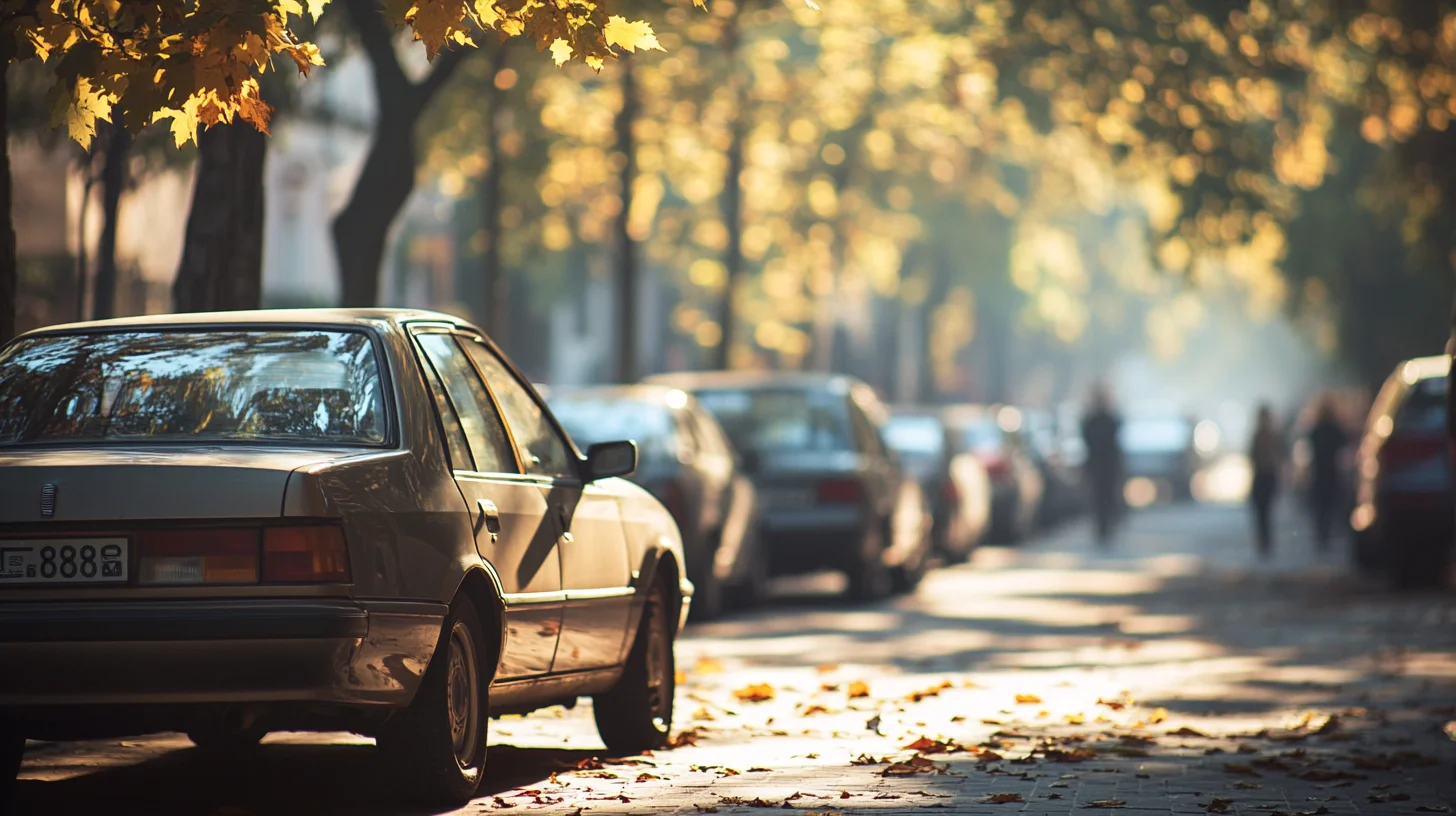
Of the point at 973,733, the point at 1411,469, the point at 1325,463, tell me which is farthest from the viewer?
the point at 1325,463

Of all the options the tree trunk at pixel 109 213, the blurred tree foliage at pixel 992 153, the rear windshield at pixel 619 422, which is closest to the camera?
the tree trunk at pixel 109 213

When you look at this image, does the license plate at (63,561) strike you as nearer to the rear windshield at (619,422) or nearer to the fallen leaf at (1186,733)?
the fallen leaf at (1186,733)

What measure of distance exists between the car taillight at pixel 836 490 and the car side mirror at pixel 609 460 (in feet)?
34.9

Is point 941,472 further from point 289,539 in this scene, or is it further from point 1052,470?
point 289,539

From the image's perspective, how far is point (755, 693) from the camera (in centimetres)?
1292

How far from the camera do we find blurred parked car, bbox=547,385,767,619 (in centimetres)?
1756

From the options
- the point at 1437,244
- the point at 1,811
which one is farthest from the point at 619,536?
the point at 1437,244

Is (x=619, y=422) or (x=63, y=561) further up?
(x=619, y=422)

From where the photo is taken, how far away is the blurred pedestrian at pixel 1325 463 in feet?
102

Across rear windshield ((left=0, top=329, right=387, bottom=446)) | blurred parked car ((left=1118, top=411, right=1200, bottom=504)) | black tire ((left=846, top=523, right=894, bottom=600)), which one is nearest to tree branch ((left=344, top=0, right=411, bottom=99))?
black tire ((left=846, top=523, right=894, bottom=600))

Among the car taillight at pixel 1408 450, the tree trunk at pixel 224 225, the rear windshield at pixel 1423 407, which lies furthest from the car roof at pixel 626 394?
the rear windshield at pixel 1423 407

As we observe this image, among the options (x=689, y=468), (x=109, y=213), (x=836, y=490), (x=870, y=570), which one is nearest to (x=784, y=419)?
(x=836, y=490)

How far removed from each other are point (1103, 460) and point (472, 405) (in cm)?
2463

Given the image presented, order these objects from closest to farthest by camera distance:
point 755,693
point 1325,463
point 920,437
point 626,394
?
point 755,693 < point 626,394 < point 920,437 < point 1325,463
